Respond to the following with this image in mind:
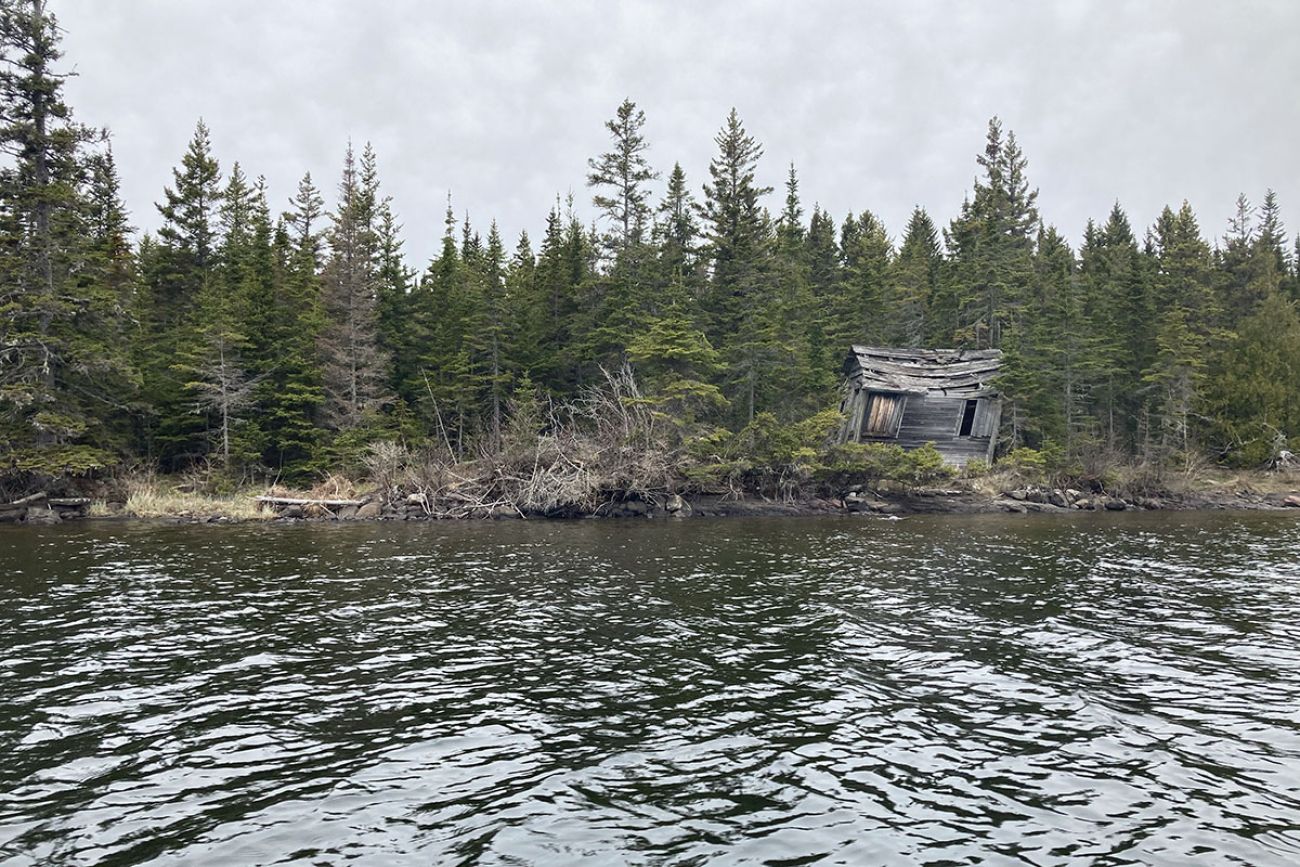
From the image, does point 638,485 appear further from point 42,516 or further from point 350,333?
point 42,516

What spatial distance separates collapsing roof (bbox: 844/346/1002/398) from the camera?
44.2 meters

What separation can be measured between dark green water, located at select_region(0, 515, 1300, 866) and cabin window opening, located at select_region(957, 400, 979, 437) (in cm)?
2456

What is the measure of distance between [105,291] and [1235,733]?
40620 mm

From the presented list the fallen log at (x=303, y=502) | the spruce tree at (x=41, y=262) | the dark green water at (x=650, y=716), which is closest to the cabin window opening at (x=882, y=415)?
the dark green water at (x=650, y=716)

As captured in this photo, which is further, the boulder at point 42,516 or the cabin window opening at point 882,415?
the cabin window opening at point 882,415

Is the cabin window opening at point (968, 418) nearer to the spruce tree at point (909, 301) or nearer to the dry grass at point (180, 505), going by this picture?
the spruce tree at point (909, 301)

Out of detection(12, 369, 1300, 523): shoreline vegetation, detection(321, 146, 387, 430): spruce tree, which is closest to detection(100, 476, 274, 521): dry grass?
detection(12, 369, 1300, 523): shoreline vegetation

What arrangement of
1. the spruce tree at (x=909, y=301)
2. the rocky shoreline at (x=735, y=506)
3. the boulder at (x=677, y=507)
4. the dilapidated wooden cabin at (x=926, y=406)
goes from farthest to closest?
1. the spruce tree at (x=909, y=301)
2. the dilapidated wooden cabin at (x=926, y=406)
3. the boulder at (x=677, y=507)
4. the rocky shoreline at (x=735, y=506)

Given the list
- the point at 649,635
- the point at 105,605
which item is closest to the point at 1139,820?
the point at 649,635

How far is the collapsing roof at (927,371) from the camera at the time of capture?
44191 mm

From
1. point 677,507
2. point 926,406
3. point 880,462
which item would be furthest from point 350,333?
point 926,406

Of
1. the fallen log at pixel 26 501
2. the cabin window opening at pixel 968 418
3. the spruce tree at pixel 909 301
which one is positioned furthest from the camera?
the spruce tree at pixel 909 301

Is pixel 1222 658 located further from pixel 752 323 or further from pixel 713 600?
pixel 752 323

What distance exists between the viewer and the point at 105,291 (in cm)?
3428
